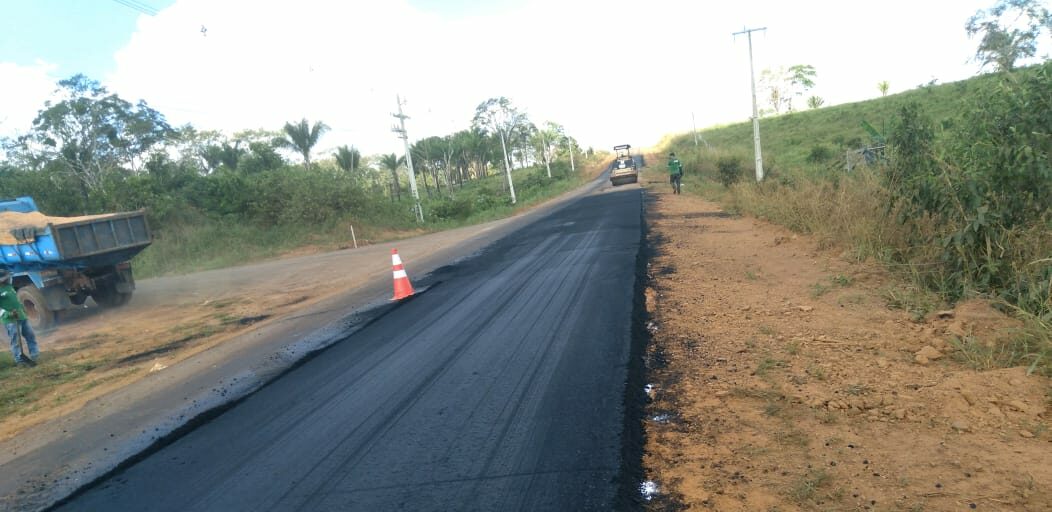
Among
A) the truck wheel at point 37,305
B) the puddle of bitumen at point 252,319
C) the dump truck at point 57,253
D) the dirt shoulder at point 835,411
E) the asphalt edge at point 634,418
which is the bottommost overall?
the dirt shoulder at point 835,411

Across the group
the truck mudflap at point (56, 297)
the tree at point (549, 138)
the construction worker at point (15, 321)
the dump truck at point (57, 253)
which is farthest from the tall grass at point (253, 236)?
the tree at point (549, 138)

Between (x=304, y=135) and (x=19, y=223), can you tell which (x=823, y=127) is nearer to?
(x=304, y=135)

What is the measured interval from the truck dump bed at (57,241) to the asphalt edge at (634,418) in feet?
35.2

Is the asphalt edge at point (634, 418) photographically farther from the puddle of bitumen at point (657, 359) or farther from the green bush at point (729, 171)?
the green bush at point (729, 171)

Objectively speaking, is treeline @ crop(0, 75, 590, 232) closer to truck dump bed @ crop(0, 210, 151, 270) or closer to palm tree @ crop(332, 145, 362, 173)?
palm tree @ crop(332, 145, 362, 173)

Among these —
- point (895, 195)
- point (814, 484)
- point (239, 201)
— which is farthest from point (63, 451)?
point (239, 201)

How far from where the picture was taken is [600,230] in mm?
14555

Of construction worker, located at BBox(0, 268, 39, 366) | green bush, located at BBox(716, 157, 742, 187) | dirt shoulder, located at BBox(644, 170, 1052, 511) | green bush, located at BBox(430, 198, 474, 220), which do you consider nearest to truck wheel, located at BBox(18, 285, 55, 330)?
construction worker, located at BBox(0, 268, 39, 366)

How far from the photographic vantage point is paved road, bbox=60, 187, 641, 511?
3275 mm

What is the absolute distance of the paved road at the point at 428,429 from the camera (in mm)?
3275

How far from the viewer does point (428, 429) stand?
4.05 meters

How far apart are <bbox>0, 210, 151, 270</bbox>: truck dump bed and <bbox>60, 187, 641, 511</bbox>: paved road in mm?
7832

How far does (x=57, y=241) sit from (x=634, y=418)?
460 inches

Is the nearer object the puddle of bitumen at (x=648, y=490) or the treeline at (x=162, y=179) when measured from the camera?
the puddle of bitumen at (x=648, y=490)
